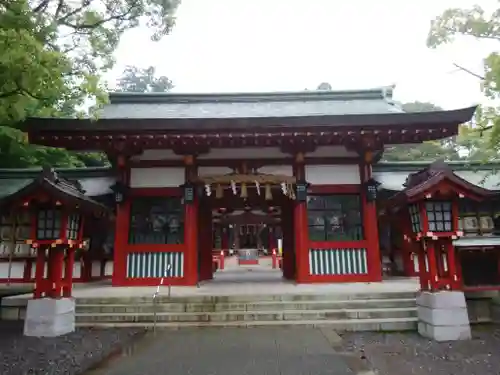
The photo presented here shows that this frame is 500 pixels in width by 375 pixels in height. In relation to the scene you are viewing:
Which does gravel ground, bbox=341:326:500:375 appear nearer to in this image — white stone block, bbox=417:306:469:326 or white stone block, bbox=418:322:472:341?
white stone block, bbox=418:322:472:341

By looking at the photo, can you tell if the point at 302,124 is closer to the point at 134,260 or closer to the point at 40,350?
the point at 134,260

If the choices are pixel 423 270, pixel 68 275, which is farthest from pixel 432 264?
pixel 68 275

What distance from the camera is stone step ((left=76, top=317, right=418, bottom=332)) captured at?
7.00 metres

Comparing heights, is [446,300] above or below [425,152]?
below

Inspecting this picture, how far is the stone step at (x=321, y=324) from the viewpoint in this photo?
23.0 ft

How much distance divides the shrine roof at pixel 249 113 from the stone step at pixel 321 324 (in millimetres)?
4751

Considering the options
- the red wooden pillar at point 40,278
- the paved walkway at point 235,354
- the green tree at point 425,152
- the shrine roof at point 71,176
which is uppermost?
the green tree at point 425,152

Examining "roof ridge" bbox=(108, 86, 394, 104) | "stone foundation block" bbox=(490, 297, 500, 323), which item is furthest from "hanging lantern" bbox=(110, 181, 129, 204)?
"stone foundation block" bbox=(490, 297, 500, 323)

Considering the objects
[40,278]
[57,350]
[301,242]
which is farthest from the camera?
[301,242]

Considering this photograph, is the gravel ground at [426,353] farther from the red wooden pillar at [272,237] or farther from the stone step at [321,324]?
the red wooden pillar at [272,237]

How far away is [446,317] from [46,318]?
6896 millimetres

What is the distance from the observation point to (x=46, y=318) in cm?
669

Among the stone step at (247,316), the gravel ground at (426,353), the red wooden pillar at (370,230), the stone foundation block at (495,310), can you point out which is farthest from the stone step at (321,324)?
the red wooden pillar at (370,230)

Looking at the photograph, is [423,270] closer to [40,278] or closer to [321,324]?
[321,324]
